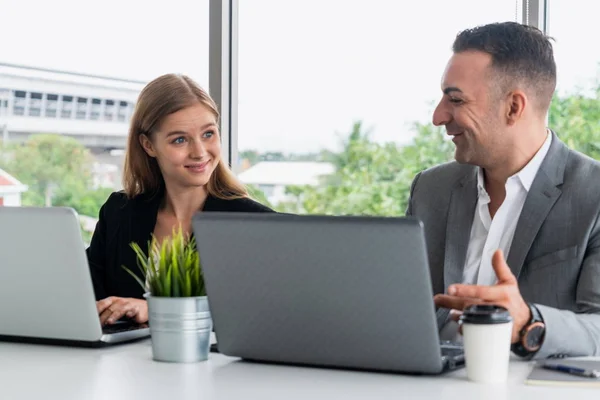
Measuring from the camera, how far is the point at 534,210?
238 cm

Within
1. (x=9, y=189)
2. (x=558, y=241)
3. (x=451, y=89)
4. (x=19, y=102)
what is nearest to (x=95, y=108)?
(x=19, y=102)

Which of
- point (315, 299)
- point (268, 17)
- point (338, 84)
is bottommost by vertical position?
point (315, 299)

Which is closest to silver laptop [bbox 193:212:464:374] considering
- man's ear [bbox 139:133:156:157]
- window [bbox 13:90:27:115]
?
man's ear [bbox 139:133:156:157]

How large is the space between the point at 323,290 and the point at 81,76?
3040 mm

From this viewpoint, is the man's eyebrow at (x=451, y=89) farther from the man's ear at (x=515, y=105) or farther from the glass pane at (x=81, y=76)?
the glass pane at (x=81, y=76)

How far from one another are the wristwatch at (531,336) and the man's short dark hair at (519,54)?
862mm

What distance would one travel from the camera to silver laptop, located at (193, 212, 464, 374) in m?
1.63

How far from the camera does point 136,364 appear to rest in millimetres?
1875

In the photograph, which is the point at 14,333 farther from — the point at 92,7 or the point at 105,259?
the point at 92,7

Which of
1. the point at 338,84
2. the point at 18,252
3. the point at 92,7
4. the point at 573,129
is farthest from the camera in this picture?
the point at 92,7

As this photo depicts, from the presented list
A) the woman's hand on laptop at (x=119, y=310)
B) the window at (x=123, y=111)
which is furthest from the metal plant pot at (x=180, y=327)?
the window at (x=123, y=111)

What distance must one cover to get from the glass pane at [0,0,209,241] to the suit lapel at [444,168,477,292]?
1.92 m

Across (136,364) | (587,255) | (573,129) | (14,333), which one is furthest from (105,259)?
(573,129)

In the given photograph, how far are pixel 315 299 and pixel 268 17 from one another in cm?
259
